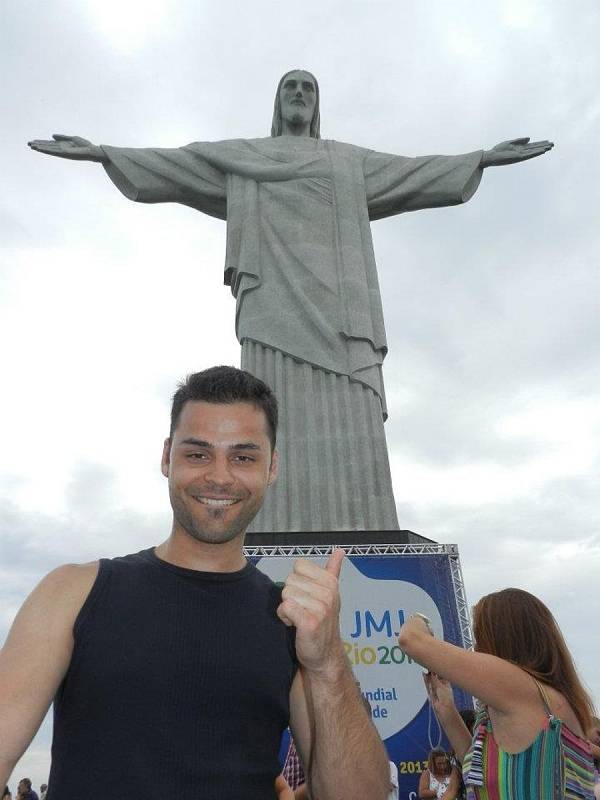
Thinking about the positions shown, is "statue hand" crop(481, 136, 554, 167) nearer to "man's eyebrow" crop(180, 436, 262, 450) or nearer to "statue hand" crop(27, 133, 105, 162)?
"statue hand" crop(27, 133, 105, 162)

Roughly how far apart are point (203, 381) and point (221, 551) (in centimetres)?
51

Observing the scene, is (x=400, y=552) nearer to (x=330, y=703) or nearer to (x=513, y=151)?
(x=330, y=703)

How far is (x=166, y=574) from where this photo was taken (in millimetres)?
1757

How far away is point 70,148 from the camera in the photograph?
344 inches

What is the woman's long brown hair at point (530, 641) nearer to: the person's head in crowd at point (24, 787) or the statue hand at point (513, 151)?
the person's head in crowd at point (24, 787)

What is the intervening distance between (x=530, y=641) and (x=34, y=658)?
71.6 inches

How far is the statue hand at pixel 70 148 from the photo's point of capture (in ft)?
28.0

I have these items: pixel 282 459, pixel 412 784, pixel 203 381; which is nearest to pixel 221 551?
pixel 203 381

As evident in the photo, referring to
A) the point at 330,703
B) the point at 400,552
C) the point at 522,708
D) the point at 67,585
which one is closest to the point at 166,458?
the point at 67,585

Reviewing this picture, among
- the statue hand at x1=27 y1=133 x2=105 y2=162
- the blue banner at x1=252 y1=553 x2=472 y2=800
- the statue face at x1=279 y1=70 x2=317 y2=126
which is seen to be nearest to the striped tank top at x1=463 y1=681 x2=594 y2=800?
the blue banner at x1=252 y1=553 x2=472 y2=800

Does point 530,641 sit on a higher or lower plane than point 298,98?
lower

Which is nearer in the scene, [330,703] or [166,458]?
[330,703]

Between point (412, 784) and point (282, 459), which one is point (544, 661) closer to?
Answer: point (412, 784)

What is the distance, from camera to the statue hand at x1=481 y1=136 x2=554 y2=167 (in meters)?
9.32
